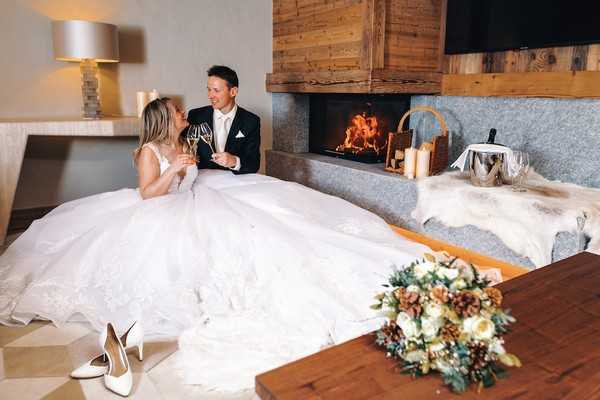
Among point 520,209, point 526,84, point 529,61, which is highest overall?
point 529,61

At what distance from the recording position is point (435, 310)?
0.86 metres

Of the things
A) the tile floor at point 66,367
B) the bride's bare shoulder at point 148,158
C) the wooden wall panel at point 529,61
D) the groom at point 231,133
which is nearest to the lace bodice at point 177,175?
the bride's bare shoulder at point 148,158

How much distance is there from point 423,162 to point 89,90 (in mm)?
2192

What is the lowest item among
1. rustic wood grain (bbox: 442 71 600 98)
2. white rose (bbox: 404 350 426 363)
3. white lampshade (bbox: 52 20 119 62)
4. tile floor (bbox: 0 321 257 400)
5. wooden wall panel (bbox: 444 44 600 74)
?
tile floor (bbox: 0 321 257 400)

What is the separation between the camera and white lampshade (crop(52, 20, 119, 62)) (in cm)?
299

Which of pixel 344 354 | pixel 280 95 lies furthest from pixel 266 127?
pixel 344 354

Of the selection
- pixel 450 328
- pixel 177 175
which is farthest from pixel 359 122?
pixel 450 328

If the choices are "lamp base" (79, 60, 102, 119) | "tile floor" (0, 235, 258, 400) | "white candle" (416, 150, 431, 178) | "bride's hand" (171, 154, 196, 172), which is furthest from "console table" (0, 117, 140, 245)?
"white candle" (416, 150, 431, 178)

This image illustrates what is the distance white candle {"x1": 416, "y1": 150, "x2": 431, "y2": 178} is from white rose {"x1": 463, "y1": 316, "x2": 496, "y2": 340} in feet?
7.22

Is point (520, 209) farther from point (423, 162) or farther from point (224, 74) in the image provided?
point (224, 74)

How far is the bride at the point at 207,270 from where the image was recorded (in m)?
1.78

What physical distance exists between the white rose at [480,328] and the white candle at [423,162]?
2201 mm

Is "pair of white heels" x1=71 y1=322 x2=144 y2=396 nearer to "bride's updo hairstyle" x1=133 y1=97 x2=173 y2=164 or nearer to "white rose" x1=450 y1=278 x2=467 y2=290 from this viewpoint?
"bride's updo hairstyle" x1=133 y1=97 x2=173 y2=164

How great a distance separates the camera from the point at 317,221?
227cm
